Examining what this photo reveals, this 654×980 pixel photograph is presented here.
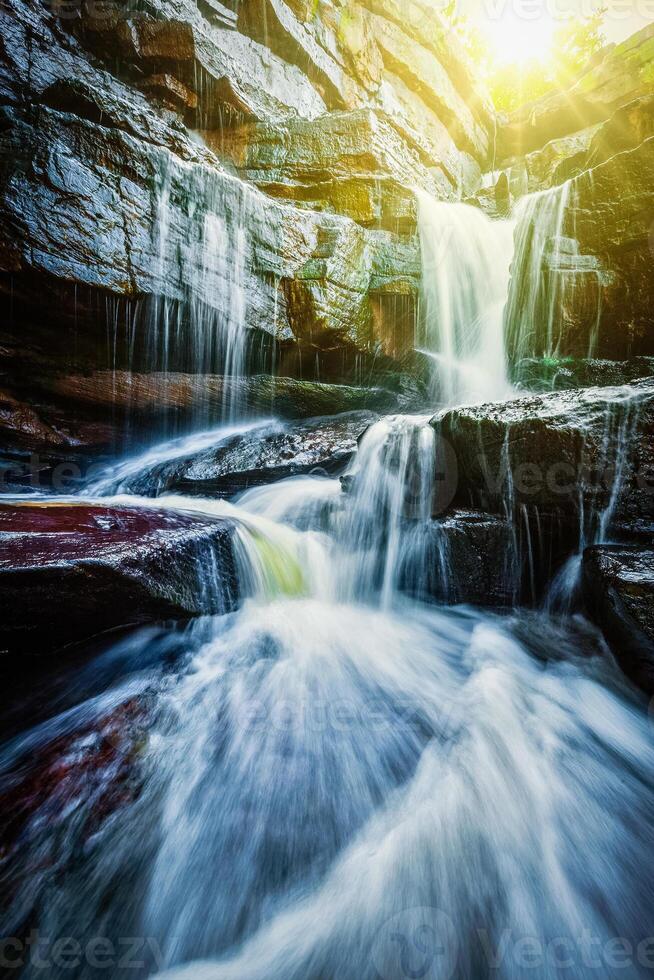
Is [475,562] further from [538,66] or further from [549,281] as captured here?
[538,66]

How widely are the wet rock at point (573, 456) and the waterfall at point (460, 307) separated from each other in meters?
4.49

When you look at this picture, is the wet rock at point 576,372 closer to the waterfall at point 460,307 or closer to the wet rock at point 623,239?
the wet rock at point 623,239

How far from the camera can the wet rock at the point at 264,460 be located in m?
5.84

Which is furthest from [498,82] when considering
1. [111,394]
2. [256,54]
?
[111,394]

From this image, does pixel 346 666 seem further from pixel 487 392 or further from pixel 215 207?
pixel 215 207

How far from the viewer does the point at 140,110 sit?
674 cm

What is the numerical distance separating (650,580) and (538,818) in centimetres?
175

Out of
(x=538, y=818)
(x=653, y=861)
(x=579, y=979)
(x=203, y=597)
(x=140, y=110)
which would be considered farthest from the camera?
(x=140, y=110)

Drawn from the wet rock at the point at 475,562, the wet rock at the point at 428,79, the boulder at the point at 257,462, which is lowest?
the wet rock at the point at 475,562

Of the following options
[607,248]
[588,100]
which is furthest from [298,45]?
[588,100]

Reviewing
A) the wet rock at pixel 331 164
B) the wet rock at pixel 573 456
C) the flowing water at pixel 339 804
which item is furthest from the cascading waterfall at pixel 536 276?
the flowing water at pixel 339 804

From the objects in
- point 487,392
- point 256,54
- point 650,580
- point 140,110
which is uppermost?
point 256,54

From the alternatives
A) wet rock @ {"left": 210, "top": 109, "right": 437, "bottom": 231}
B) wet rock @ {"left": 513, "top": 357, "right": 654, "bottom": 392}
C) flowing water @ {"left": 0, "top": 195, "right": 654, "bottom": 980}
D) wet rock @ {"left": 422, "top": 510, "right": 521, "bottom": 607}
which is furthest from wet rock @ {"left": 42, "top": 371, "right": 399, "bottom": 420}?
flowing water @ {"left": 0, "top": 195, "right": 654, "bottom": 980}

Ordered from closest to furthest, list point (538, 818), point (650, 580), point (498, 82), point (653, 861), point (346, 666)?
1. point (653, 861)
2. point (538, 818)
3. point (650, 580)
4. point (346, 666)
5. point (498, 82)
